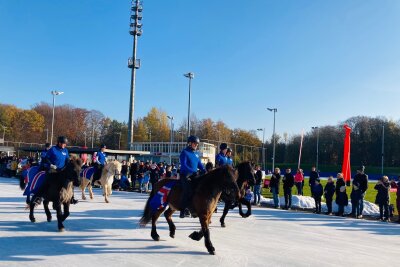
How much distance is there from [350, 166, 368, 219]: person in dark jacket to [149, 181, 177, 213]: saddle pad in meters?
9.58

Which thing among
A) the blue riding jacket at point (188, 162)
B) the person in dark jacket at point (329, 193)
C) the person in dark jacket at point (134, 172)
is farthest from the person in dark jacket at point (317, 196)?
the person in dark jacket at point (134, 172)

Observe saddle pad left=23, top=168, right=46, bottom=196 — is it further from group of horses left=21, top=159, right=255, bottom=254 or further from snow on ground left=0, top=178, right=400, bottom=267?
snow on ground left=0, top=178, right=400, bottom=267

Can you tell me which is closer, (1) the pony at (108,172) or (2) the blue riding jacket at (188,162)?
(2) the blue riding jacket at (188,162)

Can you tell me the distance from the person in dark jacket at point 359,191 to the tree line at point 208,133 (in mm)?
59553

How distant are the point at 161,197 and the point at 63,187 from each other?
8.13ft

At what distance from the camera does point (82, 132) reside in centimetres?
8831

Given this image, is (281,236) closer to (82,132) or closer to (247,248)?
(247,248)

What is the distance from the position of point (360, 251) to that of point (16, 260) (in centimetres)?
710

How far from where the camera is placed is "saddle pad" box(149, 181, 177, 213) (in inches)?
330

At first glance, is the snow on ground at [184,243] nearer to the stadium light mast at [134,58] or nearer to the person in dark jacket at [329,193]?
the person in dark jacket at [329,193]

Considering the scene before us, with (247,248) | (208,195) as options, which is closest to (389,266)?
(247,248)

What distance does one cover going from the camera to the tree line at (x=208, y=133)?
264 feet

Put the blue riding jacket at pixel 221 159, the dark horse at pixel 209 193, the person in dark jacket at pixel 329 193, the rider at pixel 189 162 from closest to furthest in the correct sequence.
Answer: the dark horse at pixel 209 193 → the rider at pixel 189 162 → the blue riding jacket at pixel 221 159 → the person in dark jacket at pixel 329 193

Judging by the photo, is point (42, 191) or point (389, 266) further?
point (42, 191)
